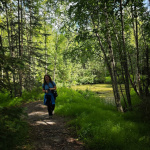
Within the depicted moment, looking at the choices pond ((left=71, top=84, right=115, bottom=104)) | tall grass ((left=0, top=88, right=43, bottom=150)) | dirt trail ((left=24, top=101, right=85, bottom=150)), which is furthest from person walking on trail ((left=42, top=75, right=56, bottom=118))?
pond ((left=71, top=84, right=115, bottom=104))

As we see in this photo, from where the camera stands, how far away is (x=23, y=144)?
3611mm

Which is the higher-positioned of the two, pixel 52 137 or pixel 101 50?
pixel 101 50

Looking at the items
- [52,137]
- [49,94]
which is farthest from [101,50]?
[52,137]

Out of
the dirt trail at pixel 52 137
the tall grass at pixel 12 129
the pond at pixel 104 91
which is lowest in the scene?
the pond at pixel 104 91

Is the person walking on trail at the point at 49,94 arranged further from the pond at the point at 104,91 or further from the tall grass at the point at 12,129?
the pond at the point at 104,91

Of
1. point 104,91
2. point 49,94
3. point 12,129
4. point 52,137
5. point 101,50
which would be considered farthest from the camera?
point 104,91

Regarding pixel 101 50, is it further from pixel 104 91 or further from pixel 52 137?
pixel 104 91

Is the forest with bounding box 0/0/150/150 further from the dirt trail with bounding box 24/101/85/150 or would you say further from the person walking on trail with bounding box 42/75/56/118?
the person walking on trail with bounding box 42/75/56/118

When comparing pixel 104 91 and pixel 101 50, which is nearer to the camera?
pixel 101 50

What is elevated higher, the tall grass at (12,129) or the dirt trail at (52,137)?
the tall grass at (12,129)

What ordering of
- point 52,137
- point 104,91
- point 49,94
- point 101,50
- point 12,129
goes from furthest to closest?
point 104,91 < point 101,50 < point 49,94 < point 52,137 < point 12,129

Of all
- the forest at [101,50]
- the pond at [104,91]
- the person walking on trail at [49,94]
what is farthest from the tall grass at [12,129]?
the pond at [104,91]

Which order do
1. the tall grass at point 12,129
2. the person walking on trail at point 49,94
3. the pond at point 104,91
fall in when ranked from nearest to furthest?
1. the tall grass at point 12,129
2. the person walking on trail at point 49,94
3. the pond at point 104,91

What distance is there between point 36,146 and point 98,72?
3450cm
